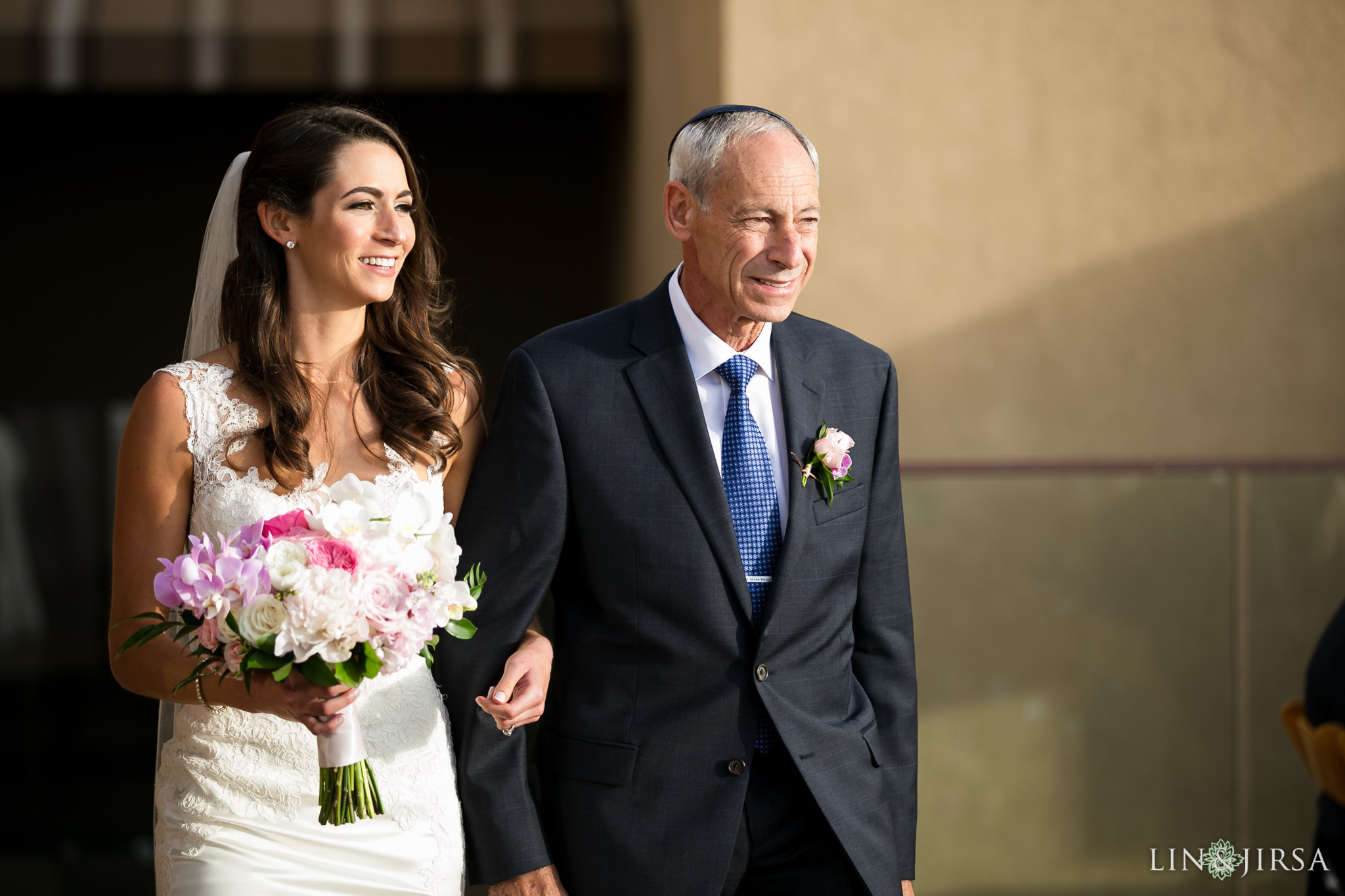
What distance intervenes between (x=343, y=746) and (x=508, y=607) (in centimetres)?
38

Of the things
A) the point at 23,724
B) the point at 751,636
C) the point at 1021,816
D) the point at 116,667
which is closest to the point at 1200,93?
the point at 1021,816

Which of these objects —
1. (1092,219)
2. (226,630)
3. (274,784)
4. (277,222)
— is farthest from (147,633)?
(1092,219)

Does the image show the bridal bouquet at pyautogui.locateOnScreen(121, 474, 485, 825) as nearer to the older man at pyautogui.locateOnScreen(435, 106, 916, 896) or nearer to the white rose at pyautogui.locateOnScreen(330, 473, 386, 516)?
the white rose at pyautogui.locateOnScreen(330, 473, 386, 516)

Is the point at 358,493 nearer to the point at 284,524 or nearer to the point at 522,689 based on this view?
the point at 284,524

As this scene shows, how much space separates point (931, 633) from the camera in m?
4.38

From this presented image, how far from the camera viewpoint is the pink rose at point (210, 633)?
1.97 m

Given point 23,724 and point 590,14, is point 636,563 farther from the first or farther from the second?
point 23,724

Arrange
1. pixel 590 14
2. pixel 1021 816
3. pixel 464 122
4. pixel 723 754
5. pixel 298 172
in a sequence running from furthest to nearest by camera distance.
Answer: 1. pixel 464 122
2. pixel 590 14
3. pixel 1021 816
4. pixel 298 172
5. pixel 723 754

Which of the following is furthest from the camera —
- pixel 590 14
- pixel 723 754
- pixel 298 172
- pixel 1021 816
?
pixel 590 14

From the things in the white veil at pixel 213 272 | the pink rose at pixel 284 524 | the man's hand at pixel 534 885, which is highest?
the white veil at pixel 213 272

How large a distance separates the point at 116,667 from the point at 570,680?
860 mm

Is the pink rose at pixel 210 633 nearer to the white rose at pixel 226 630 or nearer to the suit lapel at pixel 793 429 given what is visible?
the white rose at pixel 226 630

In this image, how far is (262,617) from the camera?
6.36 ft

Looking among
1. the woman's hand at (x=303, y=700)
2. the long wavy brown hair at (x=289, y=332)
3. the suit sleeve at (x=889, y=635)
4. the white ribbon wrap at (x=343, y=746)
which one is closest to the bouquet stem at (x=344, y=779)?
the white ribbon wrap at (x=343, y=746)
